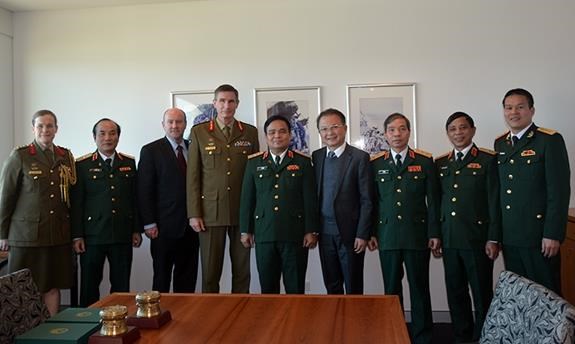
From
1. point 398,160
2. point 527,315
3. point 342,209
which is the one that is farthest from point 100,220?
point 527,315

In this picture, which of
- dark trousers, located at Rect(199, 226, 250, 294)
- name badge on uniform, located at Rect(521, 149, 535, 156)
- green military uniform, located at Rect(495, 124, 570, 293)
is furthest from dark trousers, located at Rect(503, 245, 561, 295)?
dark trousers, located at Rect(199, 226, 250, 294)

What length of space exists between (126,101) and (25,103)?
3.53 feet

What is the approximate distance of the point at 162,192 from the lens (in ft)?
11.6

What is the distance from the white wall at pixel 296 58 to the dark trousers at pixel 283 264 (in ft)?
3.52

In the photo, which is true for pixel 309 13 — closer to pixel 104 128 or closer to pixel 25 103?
pixel 104 128

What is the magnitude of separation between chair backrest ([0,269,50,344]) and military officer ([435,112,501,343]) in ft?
8.10

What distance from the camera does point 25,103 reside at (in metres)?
4.52

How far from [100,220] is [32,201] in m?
0.48

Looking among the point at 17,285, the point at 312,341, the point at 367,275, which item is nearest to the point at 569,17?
the point at 367,275

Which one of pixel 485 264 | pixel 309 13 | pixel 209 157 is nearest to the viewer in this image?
pixel 485 264

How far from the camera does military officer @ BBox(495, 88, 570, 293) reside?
9.29 feet

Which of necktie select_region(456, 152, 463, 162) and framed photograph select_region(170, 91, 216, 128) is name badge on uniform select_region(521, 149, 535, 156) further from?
framed photograph select_region(170, 91, 216, 128)

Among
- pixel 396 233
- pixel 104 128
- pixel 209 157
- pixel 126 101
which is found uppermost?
pixel 126 101

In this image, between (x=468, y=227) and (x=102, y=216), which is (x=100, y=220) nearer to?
(x=102, y=216)
